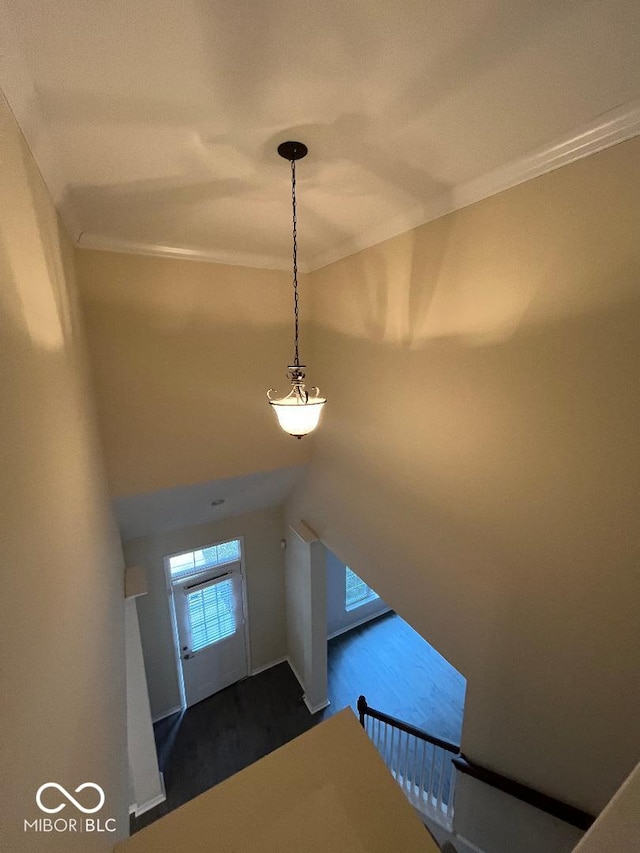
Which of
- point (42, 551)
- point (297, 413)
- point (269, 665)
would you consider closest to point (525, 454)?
point (297, 413)

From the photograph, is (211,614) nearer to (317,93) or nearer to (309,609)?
(309,609)

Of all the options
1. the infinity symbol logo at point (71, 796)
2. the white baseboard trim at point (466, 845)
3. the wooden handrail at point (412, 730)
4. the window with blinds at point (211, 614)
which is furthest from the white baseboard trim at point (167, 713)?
the infinity symbol logo at point (71, 796)

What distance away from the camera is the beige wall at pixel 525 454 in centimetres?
137

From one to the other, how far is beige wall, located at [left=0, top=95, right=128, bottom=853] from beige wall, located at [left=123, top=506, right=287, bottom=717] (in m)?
2.35

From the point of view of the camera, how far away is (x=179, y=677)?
432 cm

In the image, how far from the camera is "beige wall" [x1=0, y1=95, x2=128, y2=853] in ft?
2.57

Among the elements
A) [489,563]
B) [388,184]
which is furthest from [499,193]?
[489,563]

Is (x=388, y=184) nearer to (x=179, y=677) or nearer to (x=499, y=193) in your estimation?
(x=499, y=193)

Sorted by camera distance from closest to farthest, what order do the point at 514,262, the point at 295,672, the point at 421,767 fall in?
the point at 514,262, the point at 421,767, the point at 295,672

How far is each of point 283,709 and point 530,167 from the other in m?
5.64

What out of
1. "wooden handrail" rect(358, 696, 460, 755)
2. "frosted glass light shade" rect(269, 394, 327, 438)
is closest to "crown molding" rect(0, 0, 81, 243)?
"frosted glass light shade" rect(269, 394, 327, 438)

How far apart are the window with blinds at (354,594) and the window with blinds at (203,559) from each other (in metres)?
1.81

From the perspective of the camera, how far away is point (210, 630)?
450cm

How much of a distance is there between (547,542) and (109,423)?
3.01m
